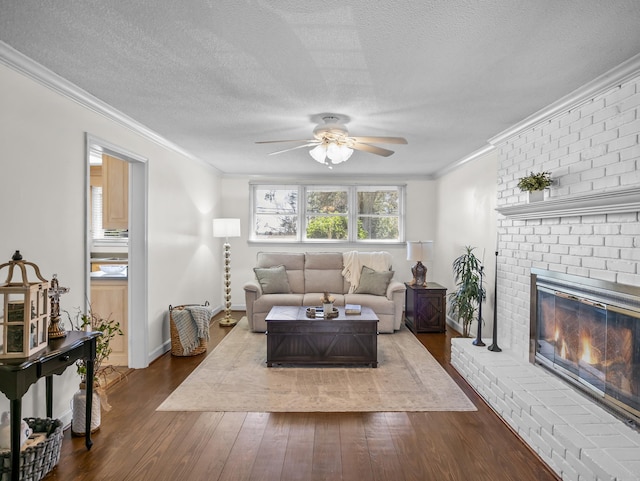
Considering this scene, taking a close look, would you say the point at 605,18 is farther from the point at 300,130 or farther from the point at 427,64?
the point at 300,130

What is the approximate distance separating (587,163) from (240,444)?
9.96ft

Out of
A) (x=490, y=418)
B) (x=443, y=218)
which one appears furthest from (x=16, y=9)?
(x=443, y=218)

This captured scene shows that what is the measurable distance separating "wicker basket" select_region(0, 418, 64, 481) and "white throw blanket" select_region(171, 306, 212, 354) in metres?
1.94

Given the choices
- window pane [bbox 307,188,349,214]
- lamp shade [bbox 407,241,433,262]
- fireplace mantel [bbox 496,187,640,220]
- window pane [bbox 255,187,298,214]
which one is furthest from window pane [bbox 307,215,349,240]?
fireplace mantel [bbox 496,187,640,220]

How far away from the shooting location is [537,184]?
3150 millimetres

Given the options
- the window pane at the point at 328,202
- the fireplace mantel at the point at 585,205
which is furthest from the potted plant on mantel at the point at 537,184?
the window pane at the point at 328,202

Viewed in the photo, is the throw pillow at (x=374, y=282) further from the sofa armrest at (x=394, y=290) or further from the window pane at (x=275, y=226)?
the window pane at (x=275, y=226)

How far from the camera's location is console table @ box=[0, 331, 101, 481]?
6.23 feet

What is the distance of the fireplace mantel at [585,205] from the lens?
224 cm

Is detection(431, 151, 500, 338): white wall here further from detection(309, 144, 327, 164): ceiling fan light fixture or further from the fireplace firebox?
detection(309, 144, 327, 164): ceiling fan light fixture

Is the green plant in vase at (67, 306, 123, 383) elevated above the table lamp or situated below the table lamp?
below

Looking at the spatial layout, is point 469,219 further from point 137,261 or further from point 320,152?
point 137,261

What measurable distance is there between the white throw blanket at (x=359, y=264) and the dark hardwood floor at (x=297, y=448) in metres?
2.90

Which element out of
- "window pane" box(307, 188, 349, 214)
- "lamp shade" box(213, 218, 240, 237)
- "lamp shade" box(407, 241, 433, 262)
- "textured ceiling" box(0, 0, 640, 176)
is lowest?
"lamp shade" box(407, 241, 433, 262)
